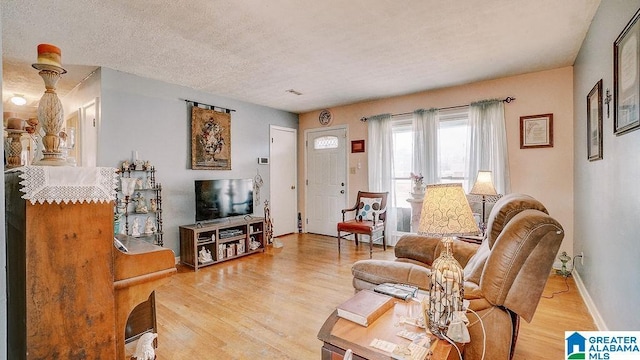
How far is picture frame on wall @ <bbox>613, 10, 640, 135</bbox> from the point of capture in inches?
58.3

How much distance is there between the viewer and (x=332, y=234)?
5.56 metres

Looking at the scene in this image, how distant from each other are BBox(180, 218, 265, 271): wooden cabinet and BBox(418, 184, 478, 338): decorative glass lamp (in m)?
3.21

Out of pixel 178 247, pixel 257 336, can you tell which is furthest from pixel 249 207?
pixel 257 336

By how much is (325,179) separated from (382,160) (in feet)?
4.19

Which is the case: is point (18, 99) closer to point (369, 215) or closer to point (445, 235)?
point (369, 215)

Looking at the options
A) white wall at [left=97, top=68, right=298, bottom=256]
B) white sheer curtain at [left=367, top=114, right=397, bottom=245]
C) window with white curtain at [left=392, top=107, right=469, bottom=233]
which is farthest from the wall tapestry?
window with white curtain at [left=392, top=107, right=469, bottom=233]

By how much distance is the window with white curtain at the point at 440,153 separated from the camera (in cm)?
416

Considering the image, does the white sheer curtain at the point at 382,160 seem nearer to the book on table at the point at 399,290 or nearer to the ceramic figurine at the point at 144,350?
the book on table at the point at 399,290

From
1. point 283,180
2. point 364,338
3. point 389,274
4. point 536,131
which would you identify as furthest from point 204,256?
point 536,131

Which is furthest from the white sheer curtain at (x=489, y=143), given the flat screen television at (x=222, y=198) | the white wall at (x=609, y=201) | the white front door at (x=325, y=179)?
the flat screen television at (x=222, y=198)

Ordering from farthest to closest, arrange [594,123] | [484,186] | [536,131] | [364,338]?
1. [536,131]
2. [484,186]
3. [594,123]
4. [364,338]

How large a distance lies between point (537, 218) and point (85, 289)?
6.41ft

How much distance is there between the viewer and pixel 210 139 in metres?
4.41

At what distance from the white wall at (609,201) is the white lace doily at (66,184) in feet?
8.08
